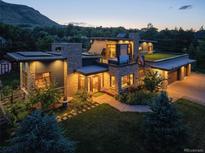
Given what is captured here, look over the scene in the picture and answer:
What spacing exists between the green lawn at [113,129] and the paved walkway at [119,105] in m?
0.91

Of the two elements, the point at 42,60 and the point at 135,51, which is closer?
the point at 42,60

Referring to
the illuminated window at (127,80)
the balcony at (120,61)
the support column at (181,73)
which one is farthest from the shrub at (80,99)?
the support column at (181,73)

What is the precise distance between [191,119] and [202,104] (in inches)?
172

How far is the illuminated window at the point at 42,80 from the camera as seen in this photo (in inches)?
646

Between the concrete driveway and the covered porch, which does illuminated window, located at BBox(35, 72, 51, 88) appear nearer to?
the covered porch

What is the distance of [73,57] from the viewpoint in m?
19.1

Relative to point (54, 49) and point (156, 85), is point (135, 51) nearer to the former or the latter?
point (156, 85)

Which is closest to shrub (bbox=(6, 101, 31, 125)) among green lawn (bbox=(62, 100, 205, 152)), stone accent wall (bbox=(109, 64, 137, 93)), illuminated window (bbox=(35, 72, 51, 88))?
illuminated window (bbox=(35, 72, 51, 88))

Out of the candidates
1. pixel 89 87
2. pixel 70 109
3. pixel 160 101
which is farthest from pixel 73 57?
pixel 160 101

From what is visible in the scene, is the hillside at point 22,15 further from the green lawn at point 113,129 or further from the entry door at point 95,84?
the green lawn at point 113,129

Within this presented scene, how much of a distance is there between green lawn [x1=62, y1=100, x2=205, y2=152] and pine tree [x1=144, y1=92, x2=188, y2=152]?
777 mm

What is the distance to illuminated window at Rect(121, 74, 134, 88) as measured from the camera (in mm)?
21222

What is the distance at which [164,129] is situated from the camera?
1067 cm

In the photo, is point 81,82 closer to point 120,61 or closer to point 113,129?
point 120,61
